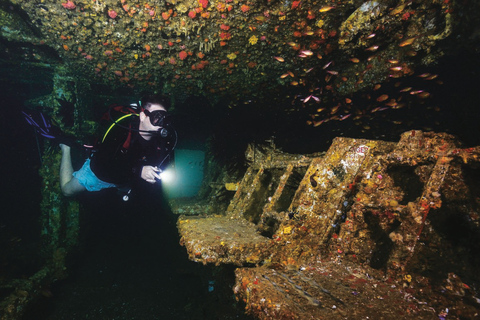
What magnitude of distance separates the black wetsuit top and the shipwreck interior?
46.3 inches

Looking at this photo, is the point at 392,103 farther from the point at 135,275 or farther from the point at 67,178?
the point at 135,275

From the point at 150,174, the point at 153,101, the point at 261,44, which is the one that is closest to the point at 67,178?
the point at 150,174

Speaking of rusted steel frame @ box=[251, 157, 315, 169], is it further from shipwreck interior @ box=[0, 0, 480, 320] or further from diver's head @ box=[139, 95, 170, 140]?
diver's head @ box=[139, 95, 170, 140]

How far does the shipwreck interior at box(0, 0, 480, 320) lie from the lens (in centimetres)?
161

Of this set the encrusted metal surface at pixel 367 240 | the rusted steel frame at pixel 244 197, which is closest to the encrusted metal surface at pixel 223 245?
the encrusted metal surface at pixel 367 240

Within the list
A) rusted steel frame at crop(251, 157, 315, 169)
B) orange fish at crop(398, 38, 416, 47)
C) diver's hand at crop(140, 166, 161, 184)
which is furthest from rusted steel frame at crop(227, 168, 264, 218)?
orange fish at crop(398, 38, 416, 47)

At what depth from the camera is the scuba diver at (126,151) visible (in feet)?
13.4

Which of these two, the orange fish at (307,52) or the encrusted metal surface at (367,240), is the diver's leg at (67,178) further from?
the orange fish at (307,52)

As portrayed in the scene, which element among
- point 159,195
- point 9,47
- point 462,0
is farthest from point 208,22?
point 159,195

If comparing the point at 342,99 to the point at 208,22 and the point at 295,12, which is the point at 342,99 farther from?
the point at 208,22

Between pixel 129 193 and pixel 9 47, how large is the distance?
4.18 m

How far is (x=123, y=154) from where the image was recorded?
4176 mm

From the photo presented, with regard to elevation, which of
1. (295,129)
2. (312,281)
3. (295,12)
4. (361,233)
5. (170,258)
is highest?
(295,12)

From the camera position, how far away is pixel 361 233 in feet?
6.81
